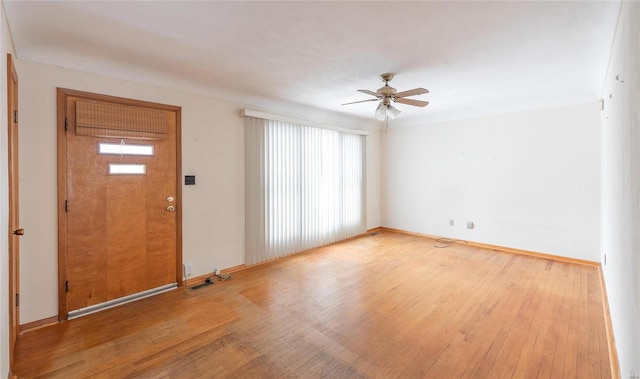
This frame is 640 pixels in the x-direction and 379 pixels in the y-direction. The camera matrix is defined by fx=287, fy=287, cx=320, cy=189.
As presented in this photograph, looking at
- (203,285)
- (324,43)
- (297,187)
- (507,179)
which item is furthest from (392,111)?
(203,285)

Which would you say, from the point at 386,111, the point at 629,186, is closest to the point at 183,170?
the point at 386,111

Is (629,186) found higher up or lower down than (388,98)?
lower down

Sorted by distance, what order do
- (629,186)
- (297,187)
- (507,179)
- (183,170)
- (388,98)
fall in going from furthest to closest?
(507,179), (297,187), (183,170), (388,98), (629,186)

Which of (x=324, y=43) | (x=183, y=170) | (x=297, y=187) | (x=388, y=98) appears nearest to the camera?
(x=324, y=43)

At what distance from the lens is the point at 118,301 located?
2.99 meters

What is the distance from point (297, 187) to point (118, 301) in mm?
2688

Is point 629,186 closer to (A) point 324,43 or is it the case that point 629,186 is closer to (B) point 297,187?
(A) point 324,43

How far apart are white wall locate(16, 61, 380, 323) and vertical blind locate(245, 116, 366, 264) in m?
0.19

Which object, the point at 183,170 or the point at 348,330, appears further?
the point at 183,170

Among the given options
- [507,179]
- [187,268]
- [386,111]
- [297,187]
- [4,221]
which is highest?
[386,111]

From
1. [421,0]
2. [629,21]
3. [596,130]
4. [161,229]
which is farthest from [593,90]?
[161,229]

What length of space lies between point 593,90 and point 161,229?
5657mm

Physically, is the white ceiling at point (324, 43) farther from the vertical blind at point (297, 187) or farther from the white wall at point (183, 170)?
the vertical blind at point (297, 187)

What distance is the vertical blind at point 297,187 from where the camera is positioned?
411 centimetres
